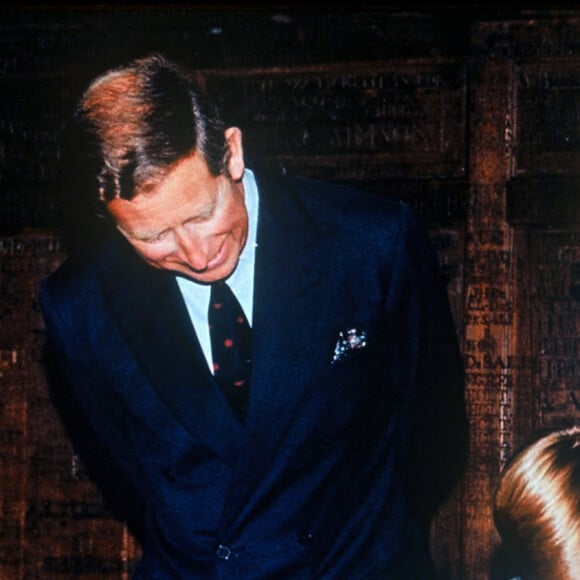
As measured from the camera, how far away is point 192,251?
132 centimetres

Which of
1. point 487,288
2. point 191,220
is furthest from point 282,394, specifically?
point 487,288

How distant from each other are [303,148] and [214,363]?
0.56 meters

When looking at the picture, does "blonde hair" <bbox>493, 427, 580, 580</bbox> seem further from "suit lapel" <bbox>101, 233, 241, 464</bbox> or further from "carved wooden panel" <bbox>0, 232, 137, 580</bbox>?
"carved wooden panel" <bbox>0, 232, 137, 580</bbox>

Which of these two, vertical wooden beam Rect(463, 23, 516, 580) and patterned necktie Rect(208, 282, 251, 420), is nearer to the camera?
patterned necktie Rect(208, 282, 251, 420)

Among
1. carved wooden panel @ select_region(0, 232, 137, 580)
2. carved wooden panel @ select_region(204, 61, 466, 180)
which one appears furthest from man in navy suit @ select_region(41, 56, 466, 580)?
carved wooden panel @ select_region(0, 232, 137, 580)

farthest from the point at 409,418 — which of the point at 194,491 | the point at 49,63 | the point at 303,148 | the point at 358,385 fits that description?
the point at 49,63

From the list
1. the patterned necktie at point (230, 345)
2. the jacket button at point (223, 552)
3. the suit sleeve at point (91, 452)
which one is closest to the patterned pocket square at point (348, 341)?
the patterned necktie at point (230, 345)

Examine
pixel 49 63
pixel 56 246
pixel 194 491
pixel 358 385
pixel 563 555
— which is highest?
pixel 49 63

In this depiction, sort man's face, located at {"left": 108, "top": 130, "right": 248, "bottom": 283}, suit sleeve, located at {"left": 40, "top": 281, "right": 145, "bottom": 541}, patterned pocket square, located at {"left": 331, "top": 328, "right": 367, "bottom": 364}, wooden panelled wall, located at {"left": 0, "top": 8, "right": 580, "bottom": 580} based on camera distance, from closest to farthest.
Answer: man's face, located at {"left": 108, "top": 130, "right": 248, "bottom": 283}, patterned pocket square, located at {"left": 331, "top": 328, "right": 367, "bottom": 364}, wooden panelled wall, located at {"left": 0, "top": 8, "right": 580, "bottom": 580}, suit sleeve, located at {"left": 40, "top": 281, "right": 145, "bottom": 541}

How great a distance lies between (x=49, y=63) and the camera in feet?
5.82

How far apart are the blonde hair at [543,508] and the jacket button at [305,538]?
57 cm

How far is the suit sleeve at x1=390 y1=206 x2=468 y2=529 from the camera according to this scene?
1460mm

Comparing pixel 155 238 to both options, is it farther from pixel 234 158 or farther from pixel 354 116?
pixel 354 116

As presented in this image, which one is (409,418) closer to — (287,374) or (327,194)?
(287,374)
